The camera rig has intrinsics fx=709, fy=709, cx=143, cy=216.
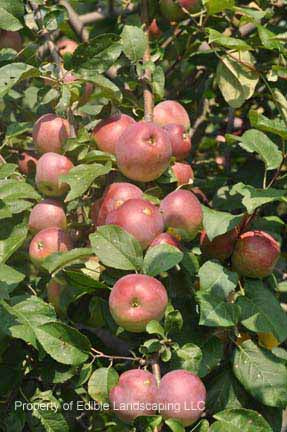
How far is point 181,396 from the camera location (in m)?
1.09

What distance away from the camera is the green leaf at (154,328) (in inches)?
44.2

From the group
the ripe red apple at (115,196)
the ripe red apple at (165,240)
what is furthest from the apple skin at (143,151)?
the ripe red apple at (165,240)

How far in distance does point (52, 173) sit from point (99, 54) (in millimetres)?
258

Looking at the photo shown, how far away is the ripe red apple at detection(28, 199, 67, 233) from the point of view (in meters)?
1.34

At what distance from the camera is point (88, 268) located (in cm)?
128

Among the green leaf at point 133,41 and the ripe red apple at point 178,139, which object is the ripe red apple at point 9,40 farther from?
the ripe red apple at point 178,139

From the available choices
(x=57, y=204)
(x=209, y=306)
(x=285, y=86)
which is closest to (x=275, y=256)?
(x=209, y=306)

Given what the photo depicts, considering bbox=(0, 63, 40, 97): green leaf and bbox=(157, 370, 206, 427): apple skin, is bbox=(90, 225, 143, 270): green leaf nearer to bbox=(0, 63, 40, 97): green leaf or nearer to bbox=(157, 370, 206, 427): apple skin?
bbox=(157, 370, 206, 427): apple skin

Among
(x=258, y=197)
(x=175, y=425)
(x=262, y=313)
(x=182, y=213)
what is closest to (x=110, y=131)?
(x=182, y=213)

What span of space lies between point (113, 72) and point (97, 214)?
0.53m

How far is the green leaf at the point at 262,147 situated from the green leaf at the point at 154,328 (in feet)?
1.23

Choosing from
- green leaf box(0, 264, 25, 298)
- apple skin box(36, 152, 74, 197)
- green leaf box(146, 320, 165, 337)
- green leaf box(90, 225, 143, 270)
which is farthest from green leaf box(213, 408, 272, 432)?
apple skin box(36, 152, 74, 197)

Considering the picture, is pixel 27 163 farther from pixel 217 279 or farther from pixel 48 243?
pixel 217 279

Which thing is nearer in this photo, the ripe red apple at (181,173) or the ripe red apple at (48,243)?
the ripe red apple at (48,243)
